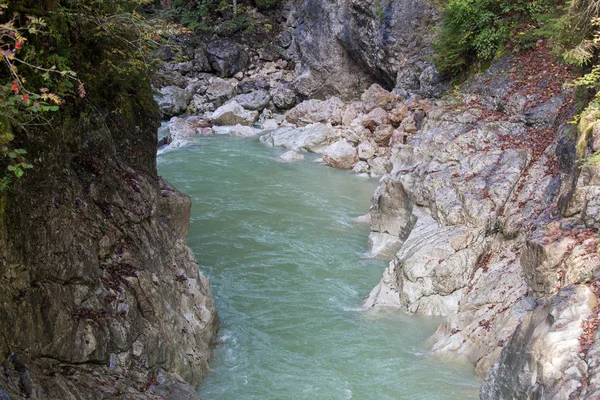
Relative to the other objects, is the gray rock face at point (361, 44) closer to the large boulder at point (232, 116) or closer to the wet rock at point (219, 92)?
the large boulder at point (232, 116)

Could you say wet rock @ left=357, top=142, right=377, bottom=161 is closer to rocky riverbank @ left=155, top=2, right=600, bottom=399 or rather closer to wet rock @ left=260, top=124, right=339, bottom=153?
wet rock @ left=260, top=124, right=339, bottom=153

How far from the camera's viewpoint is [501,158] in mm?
12664

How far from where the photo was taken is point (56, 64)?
21.4ft

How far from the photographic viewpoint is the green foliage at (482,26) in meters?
16.4

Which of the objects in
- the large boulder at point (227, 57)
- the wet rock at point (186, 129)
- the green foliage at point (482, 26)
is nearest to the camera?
the green foliage at point (482, 26)

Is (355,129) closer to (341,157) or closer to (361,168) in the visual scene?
(341,157)

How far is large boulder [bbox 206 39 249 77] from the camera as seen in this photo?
3925 centimetres

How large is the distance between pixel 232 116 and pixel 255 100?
331 centimetres

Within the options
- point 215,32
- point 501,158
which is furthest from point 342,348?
point 215,32

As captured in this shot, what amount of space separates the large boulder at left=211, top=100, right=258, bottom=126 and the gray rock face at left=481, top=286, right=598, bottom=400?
26.9m

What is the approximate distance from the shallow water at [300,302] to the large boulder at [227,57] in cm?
1941

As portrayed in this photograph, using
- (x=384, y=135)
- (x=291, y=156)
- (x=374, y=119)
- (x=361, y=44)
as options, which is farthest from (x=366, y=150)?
(x=361, y=44)

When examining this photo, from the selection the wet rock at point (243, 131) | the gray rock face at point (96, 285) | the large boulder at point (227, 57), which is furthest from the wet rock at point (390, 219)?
the large boulder at point (227, 57)

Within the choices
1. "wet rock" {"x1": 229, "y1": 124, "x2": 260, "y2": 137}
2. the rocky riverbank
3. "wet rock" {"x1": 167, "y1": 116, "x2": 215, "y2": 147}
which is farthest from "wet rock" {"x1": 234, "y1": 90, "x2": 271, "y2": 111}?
the rocky riverbank
